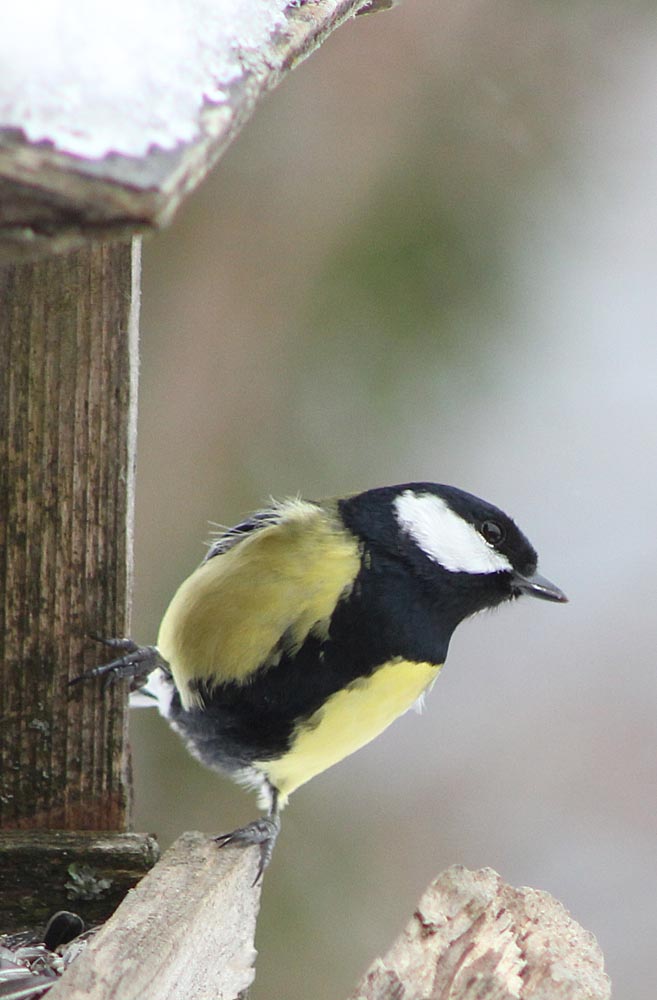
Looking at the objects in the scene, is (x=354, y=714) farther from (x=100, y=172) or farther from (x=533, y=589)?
(x=100, y=172)

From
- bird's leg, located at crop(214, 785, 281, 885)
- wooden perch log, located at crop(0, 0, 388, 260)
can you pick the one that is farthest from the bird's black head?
wooden perch log, located at crop(0, 0, 388, 260)

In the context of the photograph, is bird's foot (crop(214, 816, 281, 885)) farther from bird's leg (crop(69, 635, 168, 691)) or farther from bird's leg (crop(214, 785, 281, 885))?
bird's leg (crop(69, 635, 168, 691))

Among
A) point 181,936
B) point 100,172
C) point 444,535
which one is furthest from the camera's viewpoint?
point 444,535

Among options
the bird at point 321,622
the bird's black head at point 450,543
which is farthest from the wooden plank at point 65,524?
the bird's black head at point 450,543

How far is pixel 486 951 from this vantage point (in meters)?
1.32

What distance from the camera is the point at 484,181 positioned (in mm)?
3039

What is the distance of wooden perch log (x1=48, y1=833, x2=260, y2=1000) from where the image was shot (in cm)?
115

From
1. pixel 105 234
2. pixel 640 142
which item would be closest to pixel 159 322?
pixel 640 142

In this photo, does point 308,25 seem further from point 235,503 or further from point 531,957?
point 235,503

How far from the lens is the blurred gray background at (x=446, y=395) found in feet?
9.91

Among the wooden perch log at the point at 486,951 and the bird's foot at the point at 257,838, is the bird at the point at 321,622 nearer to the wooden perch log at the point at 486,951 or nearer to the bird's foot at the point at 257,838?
the bird's foot at the point at 257,838

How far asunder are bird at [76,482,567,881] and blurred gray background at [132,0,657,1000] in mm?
970

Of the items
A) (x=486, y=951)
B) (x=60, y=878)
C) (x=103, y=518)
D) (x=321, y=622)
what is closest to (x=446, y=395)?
(x=321, y=622)

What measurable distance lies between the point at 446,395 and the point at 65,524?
5.32 feet
